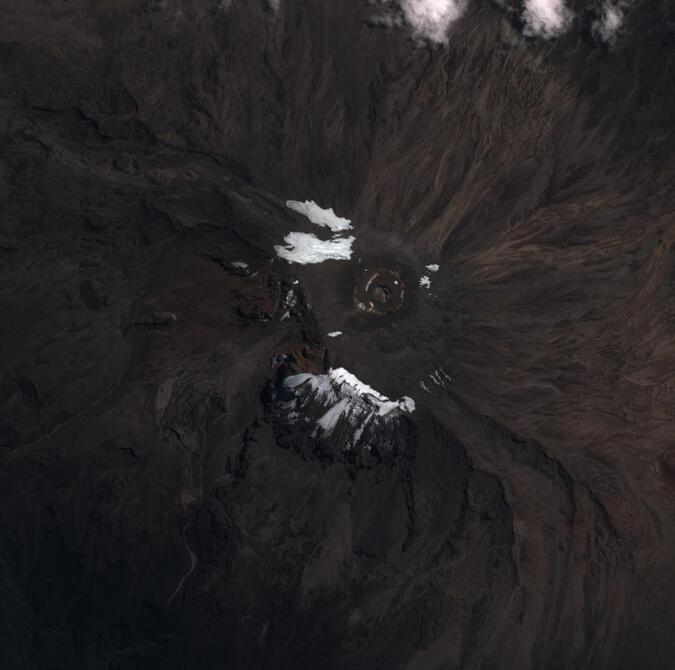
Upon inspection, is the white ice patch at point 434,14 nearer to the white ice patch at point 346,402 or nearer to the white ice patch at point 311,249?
the white ice patch at point 311,249

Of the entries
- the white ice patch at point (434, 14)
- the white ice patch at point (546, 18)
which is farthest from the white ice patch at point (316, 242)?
the white ice patch at point (546, 18)

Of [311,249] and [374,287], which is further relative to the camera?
[374,287]

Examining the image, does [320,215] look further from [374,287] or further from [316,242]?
[374,287]

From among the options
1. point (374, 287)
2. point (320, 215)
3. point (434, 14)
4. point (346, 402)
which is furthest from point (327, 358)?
point (434, 14)

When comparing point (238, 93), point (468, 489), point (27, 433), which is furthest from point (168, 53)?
point (468, 489)

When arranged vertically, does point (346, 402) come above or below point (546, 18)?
below

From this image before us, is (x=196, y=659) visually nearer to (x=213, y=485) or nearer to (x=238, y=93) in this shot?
(x=213, y=485)
